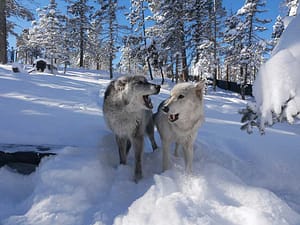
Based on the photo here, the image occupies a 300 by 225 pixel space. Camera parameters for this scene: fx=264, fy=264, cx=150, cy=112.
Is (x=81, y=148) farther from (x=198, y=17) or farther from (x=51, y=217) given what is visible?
(x=198, y=17)

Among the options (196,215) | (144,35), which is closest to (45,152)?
(196,215)

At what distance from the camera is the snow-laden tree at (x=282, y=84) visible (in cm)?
300

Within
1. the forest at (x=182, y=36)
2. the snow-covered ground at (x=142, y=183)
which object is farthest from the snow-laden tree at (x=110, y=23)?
the snow-covered ground at (x=142, y=183)

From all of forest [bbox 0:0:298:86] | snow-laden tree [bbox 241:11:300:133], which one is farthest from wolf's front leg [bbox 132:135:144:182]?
forest [bbox 0:0:298:86]

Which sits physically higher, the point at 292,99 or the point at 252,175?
the point at 292,99

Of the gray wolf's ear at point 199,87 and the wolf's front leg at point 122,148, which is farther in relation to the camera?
the wolf's front leg at point 122,148

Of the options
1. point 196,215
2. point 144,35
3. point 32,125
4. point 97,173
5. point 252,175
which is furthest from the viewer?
point 144,35

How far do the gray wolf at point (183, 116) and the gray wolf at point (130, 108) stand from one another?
385 mm

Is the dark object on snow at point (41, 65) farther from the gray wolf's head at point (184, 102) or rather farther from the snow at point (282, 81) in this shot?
the snow at point (282, 81)

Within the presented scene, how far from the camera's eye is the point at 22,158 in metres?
4.41

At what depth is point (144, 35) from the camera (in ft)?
96.9

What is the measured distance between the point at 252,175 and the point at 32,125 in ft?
14.5

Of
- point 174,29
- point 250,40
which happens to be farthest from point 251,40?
point 174,29

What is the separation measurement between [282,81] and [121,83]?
8.16ft
